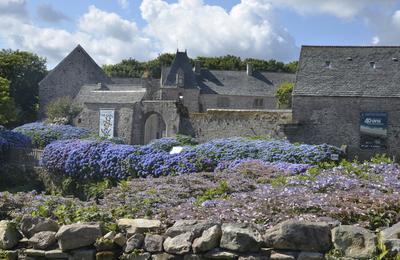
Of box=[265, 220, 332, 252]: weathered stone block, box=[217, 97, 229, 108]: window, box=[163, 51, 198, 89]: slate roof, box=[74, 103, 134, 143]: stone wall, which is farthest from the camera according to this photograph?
→ box=[217, 97, 229, 108]: window

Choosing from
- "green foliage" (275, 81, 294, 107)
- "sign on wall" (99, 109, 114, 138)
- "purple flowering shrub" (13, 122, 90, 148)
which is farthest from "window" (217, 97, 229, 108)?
"purple flowering shrub" (13, 122, 90, 148)

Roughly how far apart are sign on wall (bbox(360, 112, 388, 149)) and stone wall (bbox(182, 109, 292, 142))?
161 inches

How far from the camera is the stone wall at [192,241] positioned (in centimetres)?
545

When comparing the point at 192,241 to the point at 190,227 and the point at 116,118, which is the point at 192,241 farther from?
the point at 116,118

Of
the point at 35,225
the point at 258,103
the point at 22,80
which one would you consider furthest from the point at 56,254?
the point at 258,103

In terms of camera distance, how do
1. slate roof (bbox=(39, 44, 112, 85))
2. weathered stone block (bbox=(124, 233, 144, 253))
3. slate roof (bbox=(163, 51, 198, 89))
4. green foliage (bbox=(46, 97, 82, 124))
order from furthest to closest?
slate roof (bbox=(163, 51, 198, 89)) → slate roof (bbox=(39, 44, 112, 85)) → green foliage (bbox=(46, 97, 82, 124)) → weathered stone block (bbox=(124, 233, 144, 253))

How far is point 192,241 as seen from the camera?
5945 millimetres

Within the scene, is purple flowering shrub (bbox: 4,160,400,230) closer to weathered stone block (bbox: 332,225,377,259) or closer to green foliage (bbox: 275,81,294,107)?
weathered stone block (bbox: 332,225,377,259)

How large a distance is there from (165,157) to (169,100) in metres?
18.3

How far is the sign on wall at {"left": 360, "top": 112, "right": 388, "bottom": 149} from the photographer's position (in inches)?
1097

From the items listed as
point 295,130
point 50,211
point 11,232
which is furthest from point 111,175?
point 295,130

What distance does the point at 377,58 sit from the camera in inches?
1180

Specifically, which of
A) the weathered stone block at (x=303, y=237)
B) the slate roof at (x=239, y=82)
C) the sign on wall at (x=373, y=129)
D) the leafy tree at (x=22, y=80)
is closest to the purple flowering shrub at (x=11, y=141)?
the sign on wall at (x=373, y=129)

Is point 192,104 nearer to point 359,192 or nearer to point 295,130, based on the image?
point 295,130
